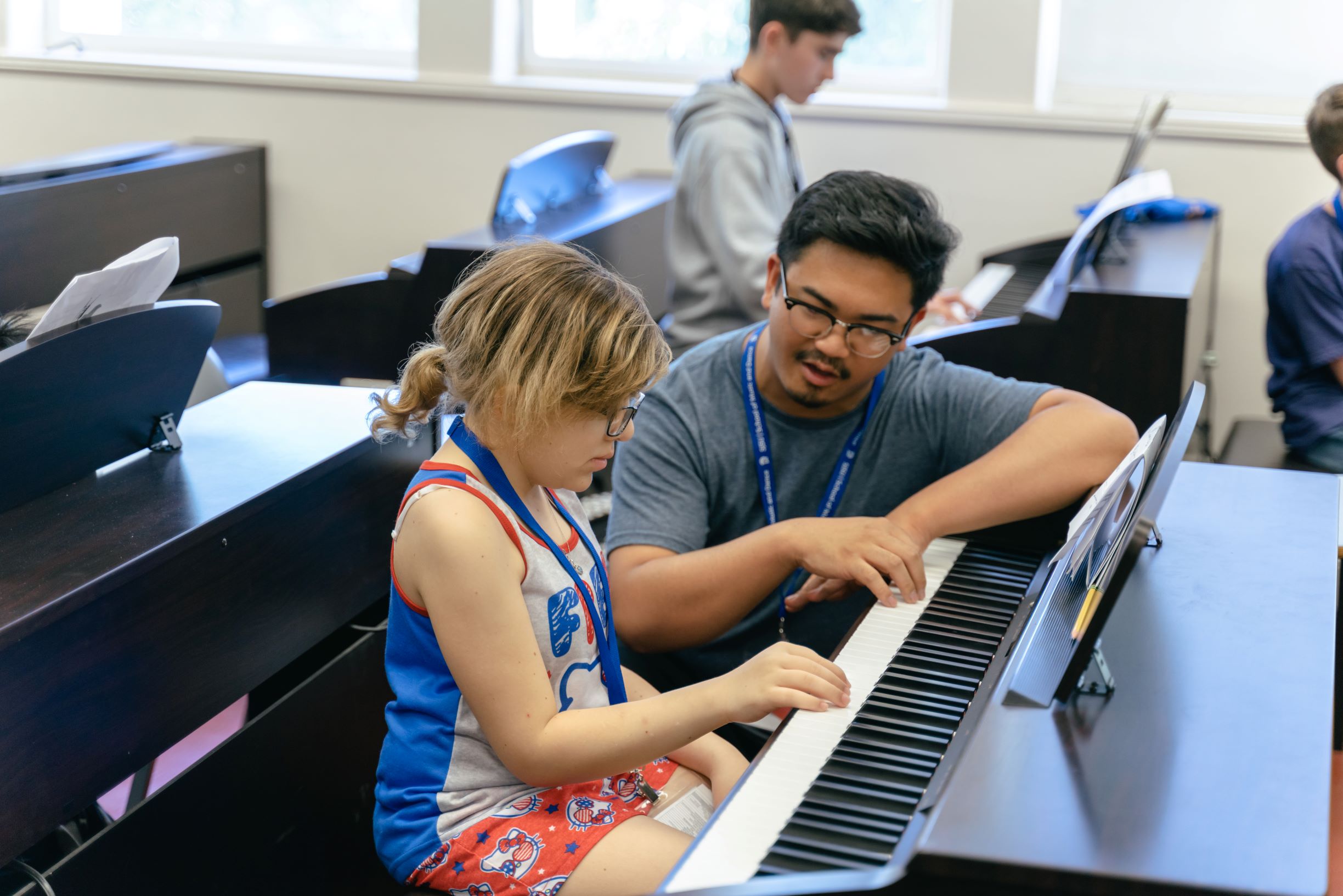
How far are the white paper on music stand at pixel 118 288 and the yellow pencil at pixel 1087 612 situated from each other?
3.37ft

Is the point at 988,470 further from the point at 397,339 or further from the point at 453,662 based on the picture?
the point at 397,339

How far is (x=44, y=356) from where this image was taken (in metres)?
1.34

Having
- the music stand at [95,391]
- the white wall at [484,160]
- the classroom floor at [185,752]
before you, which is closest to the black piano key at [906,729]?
the music stand at [95,391]

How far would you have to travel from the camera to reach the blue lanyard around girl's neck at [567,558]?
1236 millimetres

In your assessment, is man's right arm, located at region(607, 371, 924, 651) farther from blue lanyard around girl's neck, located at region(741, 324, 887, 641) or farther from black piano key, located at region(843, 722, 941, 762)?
black piano key, located at region(843, 722, 941, 762)

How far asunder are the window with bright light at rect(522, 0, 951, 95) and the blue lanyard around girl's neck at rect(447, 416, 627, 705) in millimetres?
3127

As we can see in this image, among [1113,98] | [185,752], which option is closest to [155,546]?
[185,752]

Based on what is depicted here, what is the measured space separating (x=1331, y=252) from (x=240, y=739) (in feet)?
7.29

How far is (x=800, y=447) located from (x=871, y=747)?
615mm

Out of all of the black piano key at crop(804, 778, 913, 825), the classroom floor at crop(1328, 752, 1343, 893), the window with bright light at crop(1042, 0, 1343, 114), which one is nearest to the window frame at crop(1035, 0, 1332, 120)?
the window with bright light at crop(1042, 0, 1343, 114)

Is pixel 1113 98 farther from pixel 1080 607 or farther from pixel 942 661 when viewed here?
pixel 1080 607

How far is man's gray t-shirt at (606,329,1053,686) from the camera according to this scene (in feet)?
5.43

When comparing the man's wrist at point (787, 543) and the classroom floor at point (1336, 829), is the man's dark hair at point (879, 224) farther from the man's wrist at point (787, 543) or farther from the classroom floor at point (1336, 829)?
the classroom floor at point (1336, 829)

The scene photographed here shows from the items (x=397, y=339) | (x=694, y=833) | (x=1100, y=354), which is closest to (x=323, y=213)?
(x=397, y=339)
